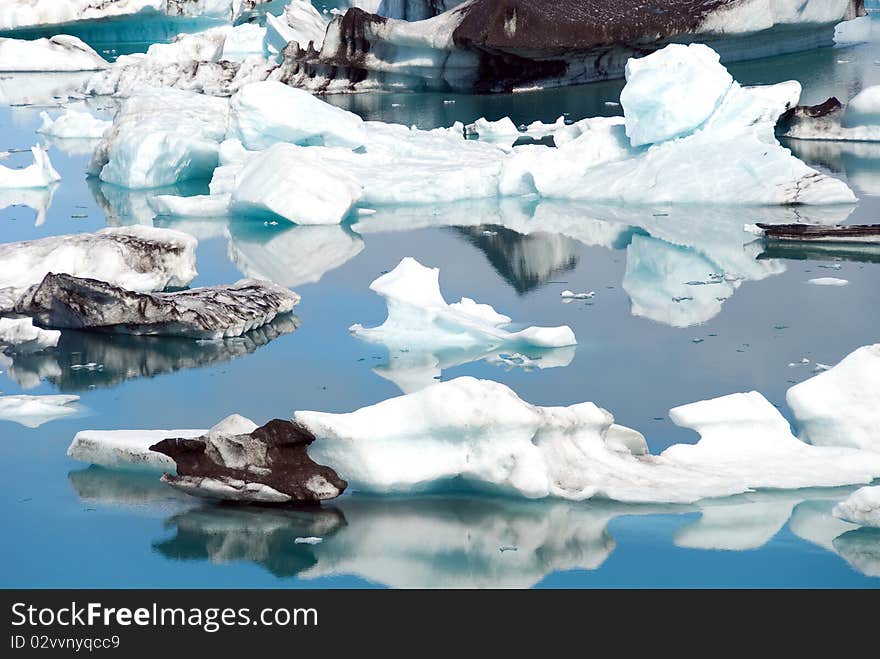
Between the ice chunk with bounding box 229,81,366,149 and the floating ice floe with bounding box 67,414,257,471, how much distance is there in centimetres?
536

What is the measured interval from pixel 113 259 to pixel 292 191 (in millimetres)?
1718

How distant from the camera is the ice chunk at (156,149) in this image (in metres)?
8.80

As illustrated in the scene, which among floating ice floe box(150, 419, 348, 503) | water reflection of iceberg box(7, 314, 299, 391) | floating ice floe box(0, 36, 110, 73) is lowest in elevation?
floating ice floe box(0, 36, 110, 73)

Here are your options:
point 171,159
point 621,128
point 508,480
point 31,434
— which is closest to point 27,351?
point 31,434

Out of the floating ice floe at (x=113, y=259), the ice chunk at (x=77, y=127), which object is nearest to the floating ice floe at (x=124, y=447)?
the floating ice floe at (x=113, y=259)

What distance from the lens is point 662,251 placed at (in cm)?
656

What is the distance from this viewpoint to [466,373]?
4.59 metres

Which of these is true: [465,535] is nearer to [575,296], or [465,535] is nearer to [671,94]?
[575,296]

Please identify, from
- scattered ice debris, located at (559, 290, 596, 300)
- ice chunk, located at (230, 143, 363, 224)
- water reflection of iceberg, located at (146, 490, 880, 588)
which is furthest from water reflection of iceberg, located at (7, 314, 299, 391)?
ice chunk, located at (230, 143, 363, 224)

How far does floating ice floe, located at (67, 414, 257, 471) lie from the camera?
11.8 ft

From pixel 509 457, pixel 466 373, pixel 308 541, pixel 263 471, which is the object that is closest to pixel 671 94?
pixel 466 373

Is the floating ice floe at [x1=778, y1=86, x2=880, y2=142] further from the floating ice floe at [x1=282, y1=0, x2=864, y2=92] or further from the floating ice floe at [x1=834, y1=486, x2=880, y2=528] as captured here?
the floating ice floe at [x1=834, y1=486, x2=880, y2=528]

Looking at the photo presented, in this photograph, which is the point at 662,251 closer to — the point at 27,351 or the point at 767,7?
the point at 27,351

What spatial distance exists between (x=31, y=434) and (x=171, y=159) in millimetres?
4979
